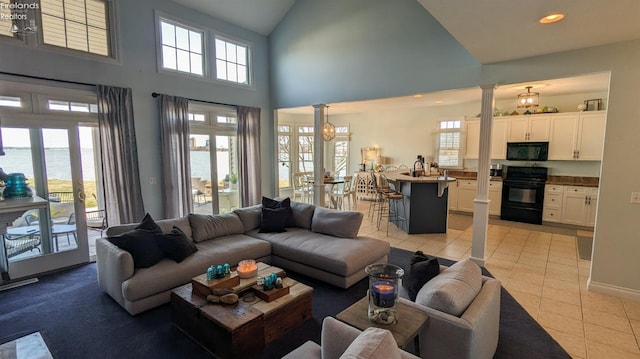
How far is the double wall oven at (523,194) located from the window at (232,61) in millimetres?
6344

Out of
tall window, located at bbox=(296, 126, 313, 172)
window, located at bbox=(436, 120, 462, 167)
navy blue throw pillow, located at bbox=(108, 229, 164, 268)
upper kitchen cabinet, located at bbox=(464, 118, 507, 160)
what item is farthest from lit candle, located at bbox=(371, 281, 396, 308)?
tall window, located at bbox=(296, 126, 313, 172)

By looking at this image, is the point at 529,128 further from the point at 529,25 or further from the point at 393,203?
the point at 529,25

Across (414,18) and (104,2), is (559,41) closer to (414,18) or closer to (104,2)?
(414,18)

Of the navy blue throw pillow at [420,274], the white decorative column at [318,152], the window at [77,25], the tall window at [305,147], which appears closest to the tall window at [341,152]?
the tall window at [305,147]

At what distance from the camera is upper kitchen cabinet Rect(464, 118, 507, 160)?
685cm

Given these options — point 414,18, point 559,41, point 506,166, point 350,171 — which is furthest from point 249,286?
point 350,171

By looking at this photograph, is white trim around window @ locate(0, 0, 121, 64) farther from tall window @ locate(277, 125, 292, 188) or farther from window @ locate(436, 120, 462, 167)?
window @ locate(436, 120, 462, 167)

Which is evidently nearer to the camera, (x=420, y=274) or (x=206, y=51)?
(x=420, y=274)

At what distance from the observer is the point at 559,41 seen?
3.27m

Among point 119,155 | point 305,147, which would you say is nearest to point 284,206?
point 119,155

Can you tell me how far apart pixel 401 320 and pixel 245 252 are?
7.98ft

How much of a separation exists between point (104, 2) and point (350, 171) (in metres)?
7.53

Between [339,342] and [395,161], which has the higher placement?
[395,161]

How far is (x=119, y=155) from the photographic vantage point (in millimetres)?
4531
